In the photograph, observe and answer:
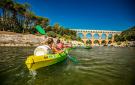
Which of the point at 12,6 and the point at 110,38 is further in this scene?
the point at 110,38

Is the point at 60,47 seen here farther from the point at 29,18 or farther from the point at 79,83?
the point at 29,18

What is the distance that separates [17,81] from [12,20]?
58.1 m

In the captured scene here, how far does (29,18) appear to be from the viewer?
2768 inches

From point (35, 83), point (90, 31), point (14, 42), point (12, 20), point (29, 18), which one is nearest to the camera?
point (35, 83)

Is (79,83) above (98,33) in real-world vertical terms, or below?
below

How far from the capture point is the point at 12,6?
184 feet

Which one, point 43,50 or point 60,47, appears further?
point 60,47

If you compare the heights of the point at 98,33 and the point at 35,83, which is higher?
the point at 98,33

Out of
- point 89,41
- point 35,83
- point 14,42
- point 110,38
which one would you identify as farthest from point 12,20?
point 110,38

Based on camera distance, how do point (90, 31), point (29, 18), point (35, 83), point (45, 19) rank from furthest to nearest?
1. point (90, 31)
2. point (45, 19)
3. point (29, 18)
4. point (35, 83)

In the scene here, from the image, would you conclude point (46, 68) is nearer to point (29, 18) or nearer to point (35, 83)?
point (35, 83)

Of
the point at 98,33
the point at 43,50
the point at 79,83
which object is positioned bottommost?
the point at 79,83

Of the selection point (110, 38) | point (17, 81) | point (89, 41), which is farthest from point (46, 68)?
point (110, 38)

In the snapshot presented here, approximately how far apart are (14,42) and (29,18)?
29.4 meters
